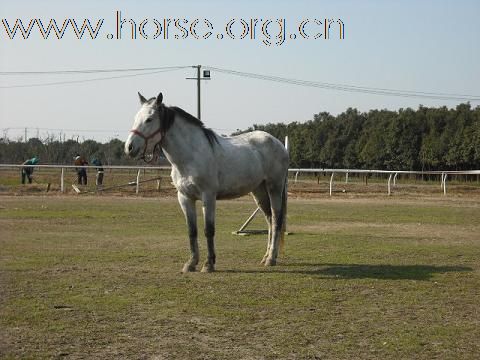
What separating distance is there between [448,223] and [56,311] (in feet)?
42.4

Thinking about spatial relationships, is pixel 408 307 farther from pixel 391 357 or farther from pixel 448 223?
pixel 448 223

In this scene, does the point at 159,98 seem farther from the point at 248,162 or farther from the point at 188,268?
the point at 188,268

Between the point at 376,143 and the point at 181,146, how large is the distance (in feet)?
148

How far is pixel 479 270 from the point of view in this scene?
9.29 meters

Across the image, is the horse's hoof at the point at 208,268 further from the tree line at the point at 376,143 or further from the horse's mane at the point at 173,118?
the tree line at the point at 376,143

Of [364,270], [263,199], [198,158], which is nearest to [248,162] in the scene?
[198,158]

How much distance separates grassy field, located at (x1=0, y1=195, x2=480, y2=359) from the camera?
524cm

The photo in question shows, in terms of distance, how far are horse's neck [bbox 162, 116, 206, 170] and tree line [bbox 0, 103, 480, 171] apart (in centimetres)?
3009

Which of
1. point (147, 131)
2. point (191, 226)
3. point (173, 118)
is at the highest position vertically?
point (173, 118)

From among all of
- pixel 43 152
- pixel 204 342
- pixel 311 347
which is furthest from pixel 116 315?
pixel 43 152

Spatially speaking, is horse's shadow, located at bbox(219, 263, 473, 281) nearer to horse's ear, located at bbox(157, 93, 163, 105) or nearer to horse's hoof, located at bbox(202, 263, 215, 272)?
horse's hoof, located at bbox(202, 263, 215, 272)

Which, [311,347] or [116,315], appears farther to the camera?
[116,315]

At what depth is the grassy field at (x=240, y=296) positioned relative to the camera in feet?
17.2

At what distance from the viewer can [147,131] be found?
8578 millimetres
